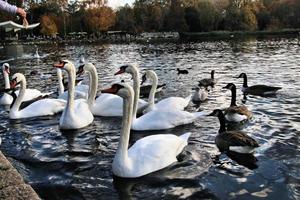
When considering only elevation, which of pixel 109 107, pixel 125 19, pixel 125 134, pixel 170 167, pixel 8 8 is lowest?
pixel 170 167

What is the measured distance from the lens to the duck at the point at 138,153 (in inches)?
277

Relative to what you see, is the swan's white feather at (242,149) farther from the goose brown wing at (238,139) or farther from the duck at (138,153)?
the duck at (138,153)

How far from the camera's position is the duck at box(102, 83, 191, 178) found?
7031mm

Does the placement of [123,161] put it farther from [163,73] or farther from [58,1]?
[58,1]

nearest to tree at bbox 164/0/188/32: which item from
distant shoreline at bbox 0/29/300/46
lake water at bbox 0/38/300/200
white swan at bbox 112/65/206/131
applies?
distant shoreline at bbox 0/29/300/46

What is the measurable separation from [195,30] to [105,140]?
98.4 m

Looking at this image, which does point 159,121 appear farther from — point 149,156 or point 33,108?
point 33,108

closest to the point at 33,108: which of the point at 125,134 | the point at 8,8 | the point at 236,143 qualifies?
the point at 8,8

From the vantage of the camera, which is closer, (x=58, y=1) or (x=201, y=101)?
(x=201, y=101)

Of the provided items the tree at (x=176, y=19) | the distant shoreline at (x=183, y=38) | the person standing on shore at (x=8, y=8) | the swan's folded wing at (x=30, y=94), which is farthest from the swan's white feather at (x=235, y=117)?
the tree at (x=176, y=19)

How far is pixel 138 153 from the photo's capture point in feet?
23.6

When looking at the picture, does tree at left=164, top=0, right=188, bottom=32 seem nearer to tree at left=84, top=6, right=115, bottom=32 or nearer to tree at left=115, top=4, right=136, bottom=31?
tree at left=115, top=4, right=136, bottom=31

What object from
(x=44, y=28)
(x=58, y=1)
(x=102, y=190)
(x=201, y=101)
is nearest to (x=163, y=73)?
(x=201, y=101)

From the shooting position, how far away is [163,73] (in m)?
23.3
